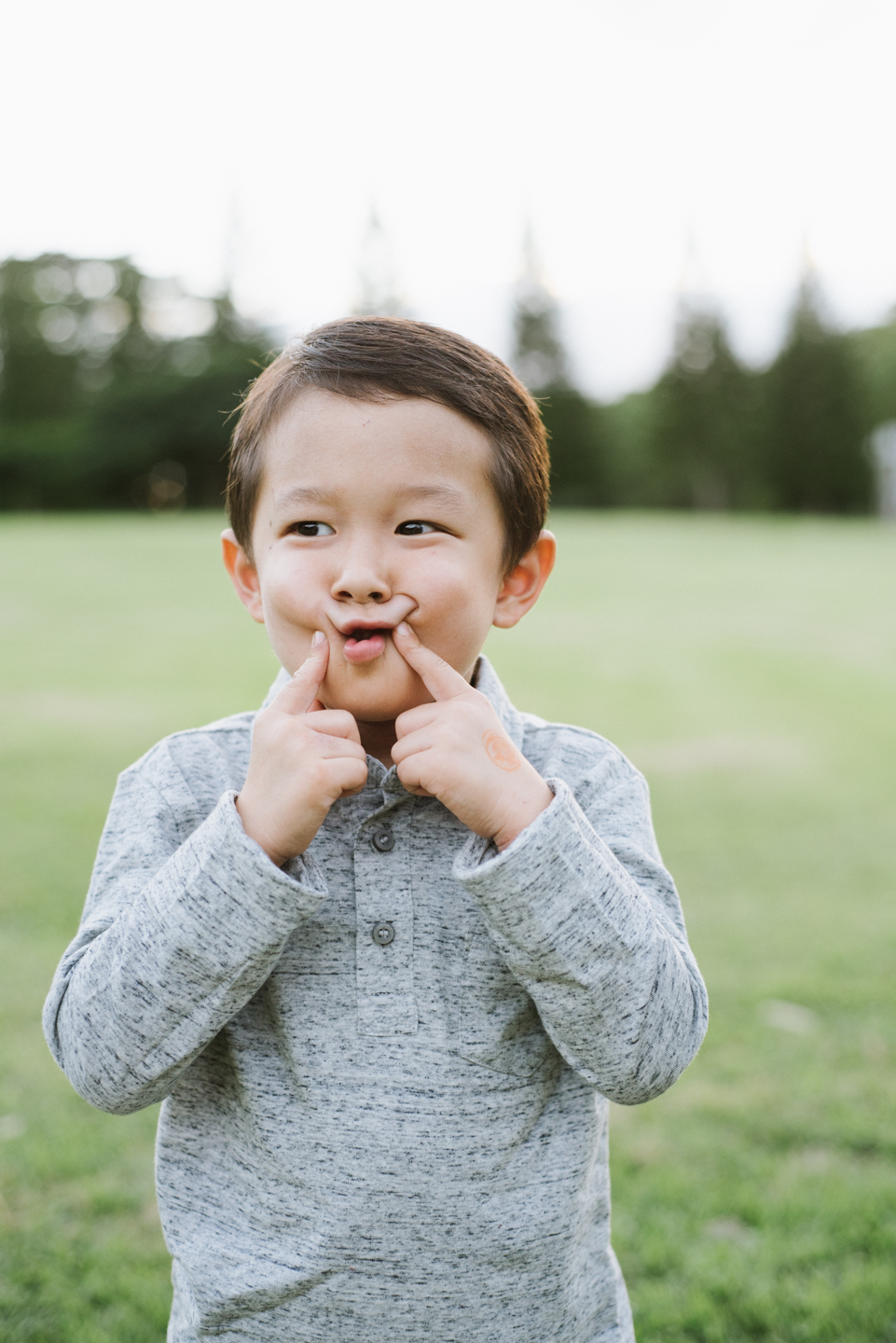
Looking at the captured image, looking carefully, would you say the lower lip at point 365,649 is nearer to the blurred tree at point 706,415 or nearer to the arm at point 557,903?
the arm at point 557,903

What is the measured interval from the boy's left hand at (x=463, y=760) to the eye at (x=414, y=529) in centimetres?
11

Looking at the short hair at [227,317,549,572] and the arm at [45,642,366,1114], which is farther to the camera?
the short hair at [227,317,549,572]

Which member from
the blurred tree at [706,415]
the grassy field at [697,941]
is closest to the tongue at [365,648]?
the grassy field at [697,941]

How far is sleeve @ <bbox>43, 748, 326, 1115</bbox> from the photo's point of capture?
43.9 inches

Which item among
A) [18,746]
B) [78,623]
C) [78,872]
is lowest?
[78,623]

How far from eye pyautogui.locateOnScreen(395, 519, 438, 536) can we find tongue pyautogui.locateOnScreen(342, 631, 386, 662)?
12cm

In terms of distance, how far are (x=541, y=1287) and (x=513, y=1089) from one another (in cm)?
24

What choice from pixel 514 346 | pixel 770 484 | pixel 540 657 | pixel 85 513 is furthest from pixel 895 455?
pixel 540 657

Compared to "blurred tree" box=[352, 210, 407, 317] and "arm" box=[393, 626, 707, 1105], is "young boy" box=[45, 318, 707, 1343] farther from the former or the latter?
"blurred tree" box=[352, 210, 407, 317]

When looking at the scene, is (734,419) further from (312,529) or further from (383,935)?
(383,935)

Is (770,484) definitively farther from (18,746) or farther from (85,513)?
(18,746)

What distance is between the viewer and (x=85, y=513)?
1517 inches

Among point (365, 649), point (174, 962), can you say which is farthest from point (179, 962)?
point (365, 649)

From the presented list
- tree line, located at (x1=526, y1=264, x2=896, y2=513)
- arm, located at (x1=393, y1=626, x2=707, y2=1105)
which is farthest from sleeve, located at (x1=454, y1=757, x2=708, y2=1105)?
tree line, located at (x1=526, y1=264, x2=896, y2=513)
